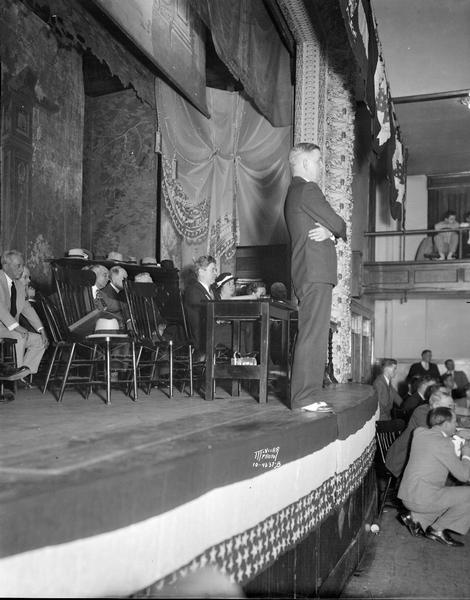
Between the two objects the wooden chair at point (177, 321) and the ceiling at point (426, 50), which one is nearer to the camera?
the wooden chair at point (177, 321)

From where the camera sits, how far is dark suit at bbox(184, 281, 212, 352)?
4.96 meters

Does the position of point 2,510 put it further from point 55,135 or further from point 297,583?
point 55,135

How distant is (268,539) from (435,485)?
3.28m

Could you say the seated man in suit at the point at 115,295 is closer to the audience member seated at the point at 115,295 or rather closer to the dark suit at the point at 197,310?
the audience member seated at the point at 115,295

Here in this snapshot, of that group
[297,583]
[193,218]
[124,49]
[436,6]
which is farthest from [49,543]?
[436,6]

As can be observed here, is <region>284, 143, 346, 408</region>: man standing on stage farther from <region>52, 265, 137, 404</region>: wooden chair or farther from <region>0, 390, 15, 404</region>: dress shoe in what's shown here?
<region>0, 390, 15, 404</region>: dress shoe

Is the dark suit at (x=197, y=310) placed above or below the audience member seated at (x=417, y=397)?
above

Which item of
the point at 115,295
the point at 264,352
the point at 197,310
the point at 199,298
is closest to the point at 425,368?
the point at 115,295

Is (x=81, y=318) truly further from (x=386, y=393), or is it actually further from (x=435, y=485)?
(x=386, y=393)

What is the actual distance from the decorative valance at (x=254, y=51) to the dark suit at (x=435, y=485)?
4091 millimetres

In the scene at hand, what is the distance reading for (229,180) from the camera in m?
8.30

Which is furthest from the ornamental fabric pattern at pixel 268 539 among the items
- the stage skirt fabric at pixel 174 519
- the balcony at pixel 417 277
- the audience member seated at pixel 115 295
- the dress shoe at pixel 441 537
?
the balcony at pixel 417 277

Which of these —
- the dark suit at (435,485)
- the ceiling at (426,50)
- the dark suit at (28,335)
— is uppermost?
the ceiling at (426,50)

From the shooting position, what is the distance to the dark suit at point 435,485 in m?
5.22
